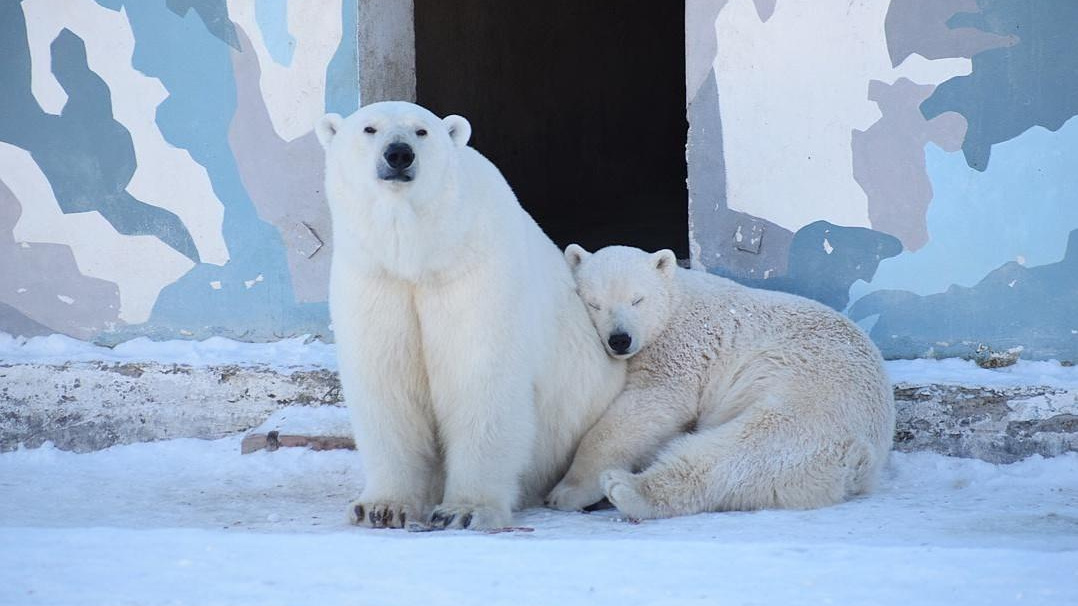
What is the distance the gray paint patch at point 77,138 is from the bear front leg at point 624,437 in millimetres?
2074

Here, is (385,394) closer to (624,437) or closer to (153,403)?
(624,437)

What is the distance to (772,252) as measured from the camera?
505 cm

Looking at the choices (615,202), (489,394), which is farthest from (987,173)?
(615,202)

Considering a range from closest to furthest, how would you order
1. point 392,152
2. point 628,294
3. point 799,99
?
1. point 392,152
2. point 628,294
3. point 799,99

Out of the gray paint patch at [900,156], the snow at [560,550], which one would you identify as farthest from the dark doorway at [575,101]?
the snow at [560,550]

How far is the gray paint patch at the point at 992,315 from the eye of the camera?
15.5 feet

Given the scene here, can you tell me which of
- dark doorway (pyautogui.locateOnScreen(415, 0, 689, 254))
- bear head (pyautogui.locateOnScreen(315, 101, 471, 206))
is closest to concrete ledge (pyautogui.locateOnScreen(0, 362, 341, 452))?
bear head (pyautogui.locateOnScreen(315, 101, 471, 206))

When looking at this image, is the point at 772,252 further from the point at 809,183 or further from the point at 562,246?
the point at 562,246

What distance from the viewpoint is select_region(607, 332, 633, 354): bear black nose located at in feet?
14.8

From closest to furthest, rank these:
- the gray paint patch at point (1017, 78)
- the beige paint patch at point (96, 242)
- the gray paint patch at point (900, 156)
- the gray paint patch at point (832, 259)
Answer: the gray paint patch at point (1017, 78) < the gray paint patch at point (900, 156) < the gray paint patch at point (832, 259) < the beige paint patch at point (96, 242)

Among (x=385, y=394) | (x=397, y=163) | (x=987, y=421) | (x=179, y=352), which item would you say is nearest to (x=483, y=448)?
(x=385, y=394)

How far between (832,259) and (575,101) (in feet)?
21.6

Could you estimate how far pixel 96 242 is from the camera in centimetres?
557

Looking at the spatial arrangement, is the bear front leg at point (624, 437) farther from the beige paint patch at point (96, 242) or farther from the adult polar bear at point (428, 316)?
the beige paint patch at point (96, 242)
